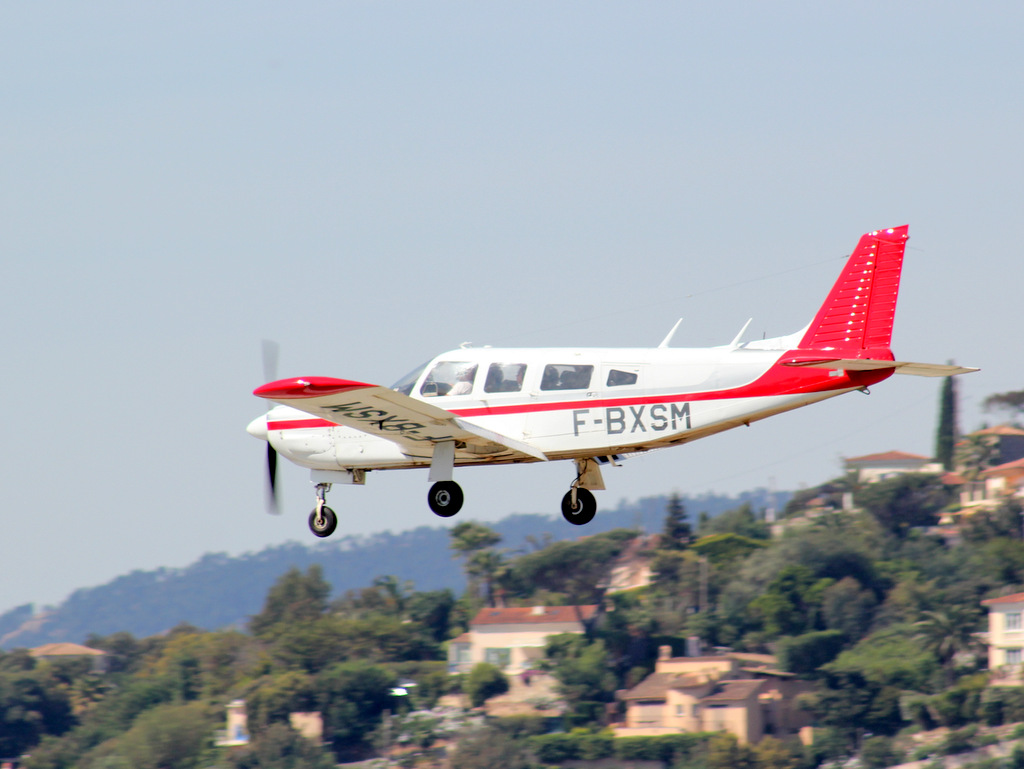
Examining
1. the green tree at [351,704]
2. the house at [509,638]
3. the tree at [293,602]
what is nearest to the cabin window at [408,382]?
the green tree at [351,704]

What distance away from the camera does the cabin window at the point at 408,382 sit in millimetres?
23562

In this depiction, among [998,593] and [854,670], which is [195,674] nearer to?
[854,670]

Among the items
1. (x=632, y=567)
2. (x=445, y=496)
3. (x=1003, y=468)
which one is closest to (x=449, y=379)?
(x=445, y=496)

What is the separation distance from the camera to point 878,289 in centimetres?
2220

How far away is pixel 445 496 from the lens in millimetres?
23422

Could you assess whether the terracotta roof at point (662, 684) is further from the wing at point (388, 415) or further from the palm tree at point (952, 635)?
the wing at point (388, 415)

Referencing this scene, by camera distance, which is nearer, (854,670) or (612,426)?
(612,426)

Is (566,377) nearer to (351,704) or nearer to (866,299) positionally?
(866,299)

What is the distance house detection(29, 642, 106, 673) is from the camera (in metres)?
140

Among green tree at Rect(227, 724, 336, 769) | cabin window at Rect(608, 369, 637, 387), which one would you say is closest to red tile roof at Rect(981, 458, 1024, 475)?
green tree at Rect(227, 724, 336, 769)

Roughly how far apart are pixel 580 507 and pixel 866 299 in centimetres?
563

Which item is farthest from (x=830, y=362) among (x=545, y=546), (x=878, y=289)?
(x=545, y=546)

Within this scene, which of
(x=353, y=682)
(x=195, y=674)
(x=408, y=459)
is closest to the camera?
(x=408, y=459)

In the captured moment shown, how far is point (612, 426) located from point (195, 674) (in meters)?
112
